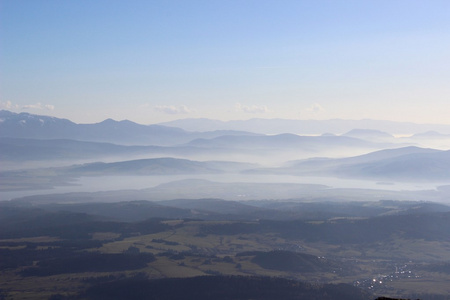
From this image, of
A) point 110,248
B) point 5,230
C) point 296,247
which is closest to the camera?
point 110,248

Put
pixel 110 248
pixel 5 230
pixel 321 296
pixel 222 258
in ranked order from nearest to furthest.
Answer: pixel 321 296 → pixel 222 258 → pixel 110 248 → pixel 5 230

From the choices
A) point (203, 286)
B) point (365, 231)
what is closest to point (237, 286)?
point (203, 286)

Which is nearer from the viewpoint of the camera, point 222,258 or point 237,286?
point 237,286

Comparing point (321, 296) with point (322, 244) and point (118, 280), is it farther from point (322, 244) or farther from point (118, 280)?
point (322, 244)

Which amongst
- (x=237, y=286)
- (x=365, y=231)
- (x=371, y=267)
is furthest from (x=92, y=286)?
(x=365, y=231)

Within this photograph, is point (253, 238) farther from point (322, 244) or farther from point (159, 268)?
point (159, 268)

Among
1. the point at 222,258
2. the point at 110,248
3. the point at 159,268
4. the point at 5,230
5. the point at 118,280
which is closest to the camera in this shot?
the point at 118,280

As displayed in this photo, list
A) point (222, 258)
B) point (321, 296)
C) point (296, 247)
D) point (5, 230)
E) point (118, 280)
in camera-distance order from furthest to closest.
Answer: point (5, 230), point (296, 247), point (222, 258), point (118, 280), point (321, 296)

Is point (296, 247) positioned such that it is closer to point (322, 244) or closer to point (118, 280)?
point (322, 244)

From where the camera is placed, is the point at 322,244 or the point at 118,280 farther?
the point at 322,244
